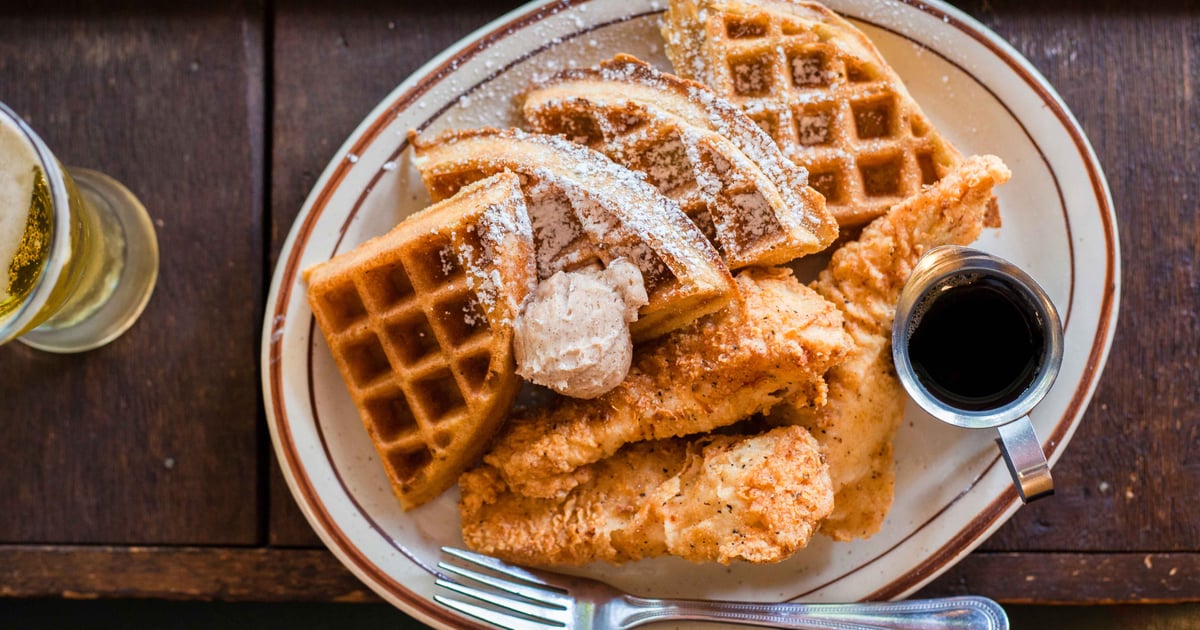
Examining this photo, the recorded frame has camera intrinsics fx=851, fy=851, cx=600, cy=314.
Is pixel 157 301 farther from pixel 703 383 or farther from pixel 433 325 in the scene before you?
pixel 703 383

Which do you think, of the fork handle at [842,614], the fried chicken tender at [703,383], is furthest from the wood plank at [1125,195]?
the fried chicken tender at [703,383]

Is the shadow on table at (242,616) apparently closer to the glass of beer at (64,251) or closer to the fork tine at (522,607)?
the fork tine at (522,607)

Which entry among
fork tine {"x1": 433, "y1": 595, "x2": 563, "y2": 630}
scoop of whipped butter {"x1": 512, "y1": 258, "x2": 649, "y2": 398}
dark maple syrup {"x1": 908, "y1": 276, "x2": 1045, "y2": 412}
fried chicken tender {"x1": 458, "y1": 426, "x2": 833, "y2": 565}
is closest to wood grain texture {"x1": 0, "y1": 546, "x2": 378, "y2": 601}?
fork tine {"x1": 433, "y1": 595, "x2": 563, "y2": 630}

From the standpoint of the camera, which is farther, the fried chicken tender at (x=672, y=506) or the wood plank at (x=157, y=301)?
the wood plank at (x=157, y=301)

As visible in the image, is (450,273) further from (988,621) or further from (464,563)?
(988,621)

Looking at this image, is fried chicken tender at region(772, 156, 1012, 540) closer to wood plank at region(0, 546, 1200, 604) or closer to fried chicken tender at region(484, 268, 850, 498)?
fried chicken tender at region(484, 268, 850, 498)

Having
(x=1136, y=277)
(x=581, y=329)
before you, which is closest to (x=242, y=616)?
(x=581, y=329)

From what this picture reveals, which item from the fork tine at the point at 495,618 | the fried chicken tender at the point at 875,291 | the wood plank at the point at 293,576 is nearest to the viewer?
the fried chicken tender at the point at 875,291
